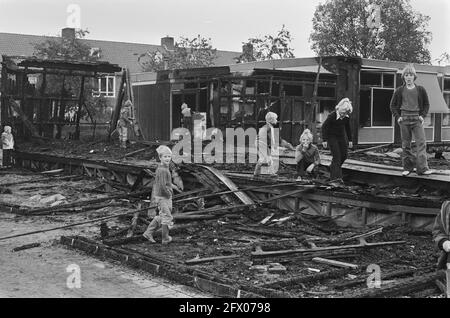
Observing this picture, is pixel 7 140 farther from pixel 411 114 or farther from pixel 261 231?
pixel 411 114

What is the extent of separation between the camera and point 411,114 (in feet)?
33.0

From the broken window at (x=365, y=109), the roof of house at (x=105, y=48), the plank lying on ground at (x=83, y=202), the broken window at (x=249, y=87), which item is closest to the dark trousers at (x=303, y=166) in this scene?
the plank lying on ground at (x=83, y=202)

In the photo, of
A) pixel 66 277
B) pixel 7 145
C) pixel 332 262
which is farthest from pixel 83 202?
pixel 7 145

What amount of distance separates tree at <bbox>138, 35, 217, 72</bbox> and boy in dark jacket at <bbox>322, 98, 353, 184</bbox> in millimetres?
29455

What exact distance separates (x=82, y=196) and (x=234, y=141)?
20.2 ft

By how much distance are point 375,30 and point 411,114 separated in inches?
1201

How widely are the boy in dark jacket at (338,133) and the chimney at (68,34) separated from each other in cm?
2340

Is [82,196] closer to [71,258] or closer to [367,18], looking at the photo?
[71,258]

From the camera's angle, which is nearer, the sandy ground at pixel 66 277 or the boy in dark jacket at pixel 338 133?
the sandy ground at pixel 66 277

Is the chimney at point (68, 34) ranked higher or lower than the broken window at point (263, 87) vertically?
higher

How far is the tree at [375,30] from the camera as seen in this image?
38.4 metres

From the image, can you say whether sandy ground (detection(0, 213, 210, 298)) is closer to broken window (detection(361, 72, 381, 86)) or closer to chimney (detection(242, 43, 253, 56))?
broken window (detection(361, 72, 381, 86))

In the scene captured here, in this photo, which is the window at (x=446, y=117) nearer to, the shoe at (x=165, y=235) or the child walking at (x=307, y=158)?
the child walking at (x=307, y=158)
